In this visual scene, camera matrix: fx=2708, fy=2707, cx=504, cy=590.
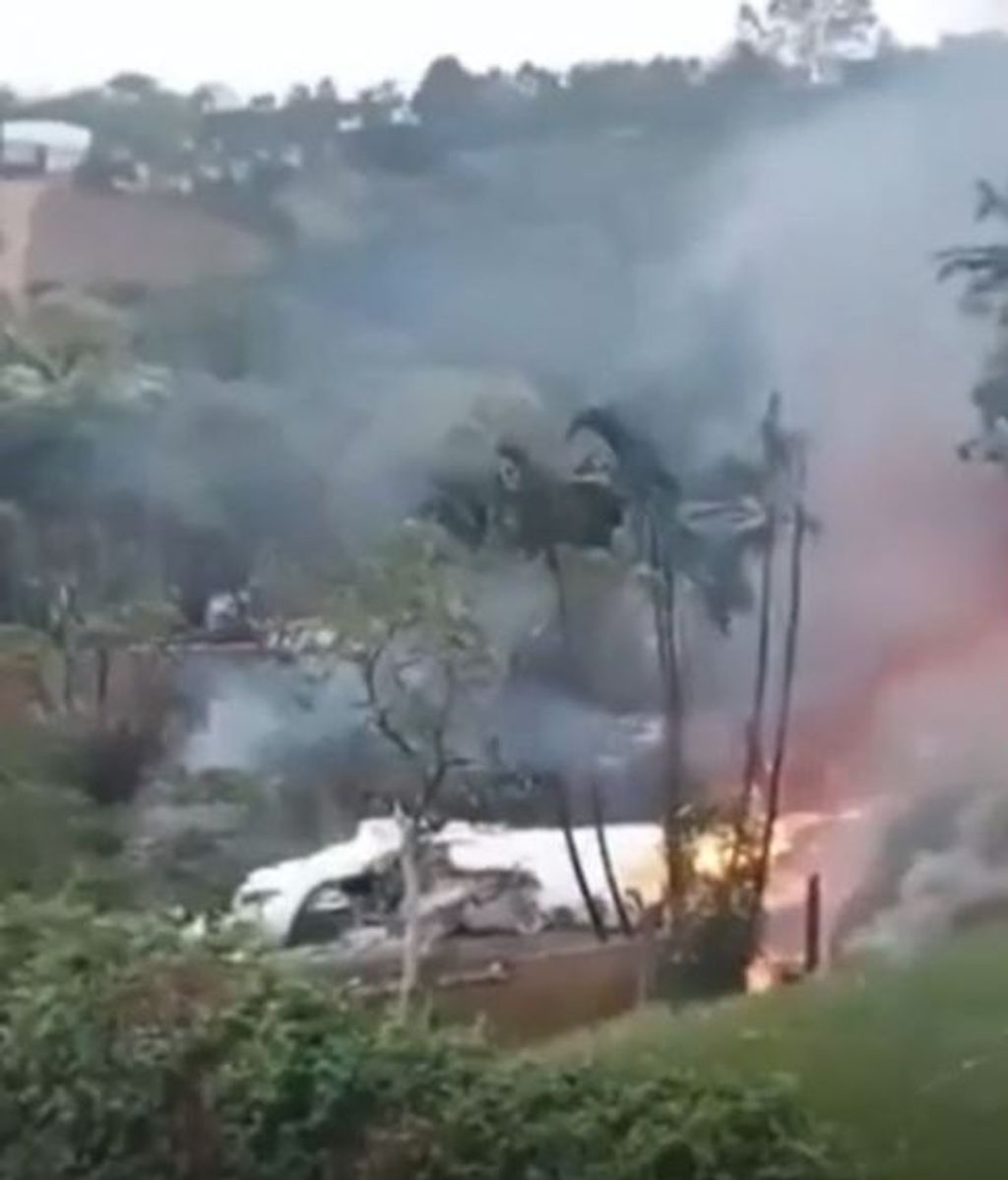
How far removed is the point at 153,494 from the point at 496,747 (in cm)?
43

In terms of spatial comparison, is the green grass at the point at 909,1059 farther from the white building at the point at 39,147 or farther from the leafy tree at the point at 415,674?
the white building at the point at 39,147

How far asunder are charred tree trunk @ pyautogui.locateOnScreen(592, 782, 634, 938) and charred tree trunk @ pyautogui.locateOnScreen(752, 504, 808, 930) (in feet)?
0.47

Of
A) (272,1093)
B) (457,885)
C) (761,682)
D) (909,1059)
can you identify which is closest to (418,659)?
(457,885)

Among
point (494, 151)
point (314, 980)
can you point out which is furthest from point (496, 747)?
point (494, 151)

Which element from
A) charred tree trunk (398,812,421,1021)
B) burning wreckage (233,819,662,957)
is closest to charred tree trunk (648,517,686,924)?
burning wreckage (233,819,662,957)

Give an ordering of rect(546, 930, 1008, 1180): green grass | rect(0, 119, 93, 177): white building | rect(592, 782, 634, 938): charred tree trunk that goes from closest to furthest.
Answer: rect(546, 930, 1008, 1180): green grass, rect(592, 782, 634, 938): charred tree trunk, rect(0, 119, 93, 177): white building

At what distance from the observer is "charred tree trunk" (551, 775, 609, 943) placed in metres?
2.61

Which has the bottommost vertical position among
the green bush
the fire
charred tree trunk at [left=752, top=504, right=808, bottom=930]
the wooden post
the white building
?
the green bush

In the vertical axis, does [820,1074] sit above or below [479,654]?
below

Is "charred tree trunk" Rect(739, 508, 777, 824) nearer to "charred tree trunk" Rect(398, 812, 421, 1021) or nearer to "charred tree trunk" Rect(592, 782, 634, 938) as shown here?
"charred tree trunk" Rect(592, 782, 634, 938)

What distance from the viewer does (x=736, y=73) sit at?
258 centimetres

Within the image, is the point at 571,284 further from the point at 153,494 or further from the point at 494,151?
the point at 153,494

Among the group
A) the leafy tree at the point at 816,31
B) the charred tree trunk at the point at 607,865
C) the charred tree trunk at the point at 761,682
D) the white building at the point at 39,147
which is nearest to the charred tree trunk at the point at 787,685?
the charred tree trunk at the point at 761,682

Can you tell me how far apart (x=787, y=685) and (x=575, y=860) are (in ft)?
0.87
